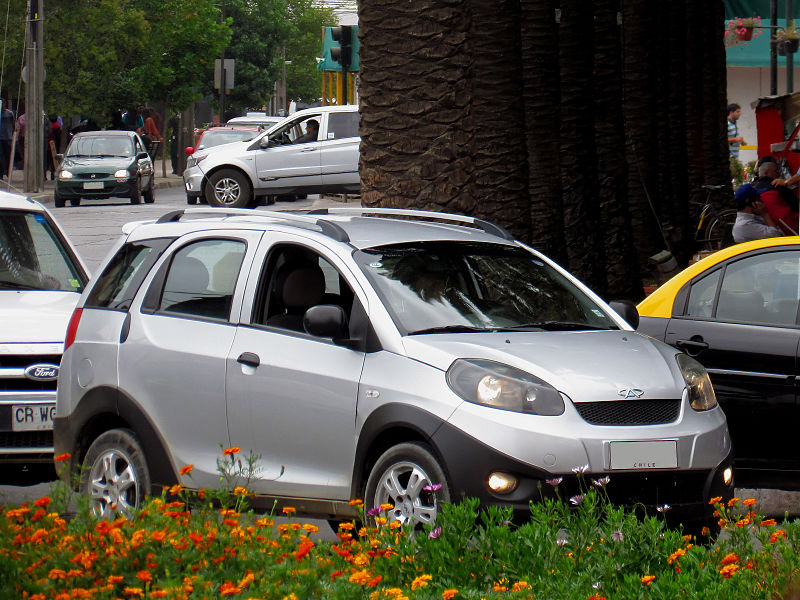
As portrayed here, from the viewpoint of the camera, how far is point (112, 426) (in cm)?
765

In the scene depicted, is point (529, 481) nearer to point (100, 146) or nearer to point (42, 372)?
point (42, 372)

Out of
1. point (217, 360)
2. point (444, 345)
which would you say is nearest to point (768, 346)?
point (444, 345)

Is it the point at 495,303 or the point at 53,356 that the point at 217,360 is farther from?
the point at 53,356

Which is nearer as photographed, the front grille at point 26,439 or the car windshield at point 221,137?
the front grille at point 26,439

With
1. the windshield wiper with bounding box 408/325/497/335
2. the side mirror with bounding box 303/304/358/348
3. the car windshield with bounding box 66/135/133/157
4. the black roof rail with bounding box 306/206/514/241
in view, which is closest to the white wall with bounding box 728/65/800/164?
the car windshield with bounding box 66/135/133/157

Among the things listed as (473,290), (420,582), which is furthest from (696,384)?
(420,582)

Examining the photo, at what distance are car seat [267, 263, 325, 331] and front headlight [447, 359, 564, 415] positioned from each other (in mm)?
1240

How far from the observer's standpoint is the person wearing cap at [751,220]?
14.3m

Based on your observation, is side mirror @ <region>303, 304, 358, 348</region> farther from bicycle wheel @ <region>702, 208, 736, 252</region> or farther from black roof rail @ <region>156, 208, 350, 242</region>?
bicycle wheel @ <region>702, 208, 736, 252</region>

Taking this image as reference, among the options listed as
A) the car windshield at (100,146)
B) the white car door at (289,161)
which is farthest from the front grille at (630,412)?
the car windshield at (100,146)

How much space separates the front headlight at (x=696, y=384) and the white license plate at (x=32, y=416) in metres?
3.51

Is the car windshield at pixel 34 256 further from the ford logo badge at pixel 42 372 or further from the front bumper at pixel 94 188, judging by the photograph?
the front bumper at pixel 94 188

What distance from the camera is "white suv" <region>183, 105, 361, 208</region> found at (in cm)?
2853

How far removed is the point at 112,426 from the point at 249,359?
1124mm
